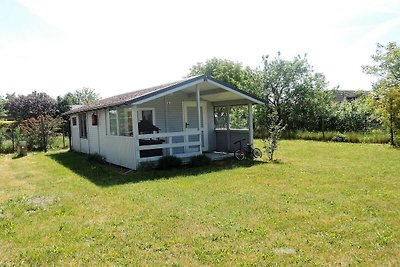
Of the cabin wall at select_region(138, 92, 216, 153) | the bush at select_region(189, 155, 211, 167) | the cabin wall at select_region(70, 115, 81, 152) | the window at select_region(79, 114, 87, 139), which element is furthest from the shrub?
the cabin wall at select_region(70, 115, 81, 152)

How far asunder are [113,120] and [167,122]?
7.39ft

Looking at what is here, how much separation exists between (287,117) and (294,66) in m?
4.19

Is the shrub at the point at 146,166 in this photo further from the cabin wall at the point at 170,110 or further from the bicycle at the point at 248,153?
the bicycle at the point at 248,153

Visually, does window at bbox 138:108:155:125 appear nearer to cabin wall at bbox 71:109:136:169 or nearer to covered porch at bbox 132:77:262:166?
covered porch at bbox 132:77:262:166

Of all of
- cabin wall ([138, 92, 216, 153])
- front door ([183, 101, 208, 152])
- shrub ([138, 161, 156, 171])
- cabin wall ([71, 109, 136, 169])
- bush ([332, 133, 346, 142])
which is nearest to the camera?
shrub ([138, 161, 156, 171])

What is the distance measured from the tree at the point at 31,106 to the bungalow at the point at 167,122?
20400mm

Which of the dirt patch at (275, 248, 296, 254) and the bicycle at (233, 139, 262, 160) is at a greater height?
the bicycle at (233, 139, 262, 160)

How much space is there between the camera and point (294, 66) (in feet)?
83.7

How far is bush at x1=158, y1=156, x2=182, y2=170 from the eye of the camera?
11.0 meters

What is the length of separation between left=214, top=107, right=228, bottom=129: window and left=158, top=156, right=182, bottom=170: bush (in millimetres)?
4608

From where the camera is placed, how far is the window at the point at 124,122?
12.6m

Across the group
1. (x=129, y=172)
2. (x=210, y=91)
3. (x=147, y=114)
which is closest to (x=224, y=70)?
(x=210, y=91)

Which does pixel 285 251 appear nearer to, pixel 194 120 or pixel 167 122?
pixel 167 122

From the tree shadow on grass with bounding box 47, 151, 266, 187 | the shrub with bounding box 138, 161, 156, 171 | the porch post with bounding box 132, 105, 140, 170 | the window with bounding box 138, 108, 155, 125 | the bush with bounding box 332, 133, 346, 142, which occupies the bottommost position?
the tree shadow on grass with bounding box 47, 151, 266, 187
